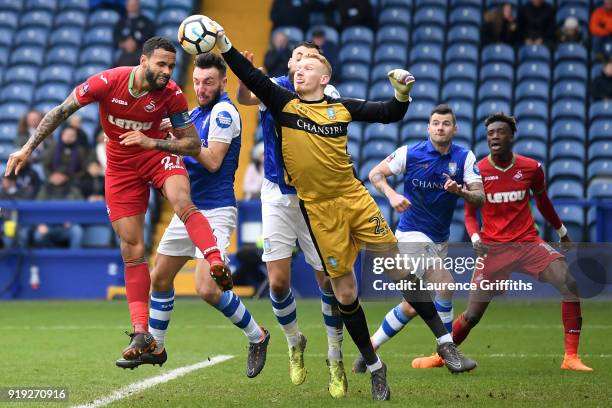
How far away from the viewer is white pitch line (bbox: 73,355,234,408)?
24.5ft

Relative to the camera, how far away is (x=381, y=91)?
19141 mm

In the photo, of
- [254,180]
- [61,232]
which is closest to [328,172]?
[254,180]

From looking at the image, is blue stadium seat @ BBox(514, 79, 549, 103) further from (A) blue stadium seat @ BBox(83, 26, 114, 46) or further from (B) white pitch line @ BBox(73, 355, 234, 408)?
(B) white pitch line @ BBox(73, 355, 234, 408)

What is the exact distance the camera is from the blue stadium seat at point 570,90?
1886 cm

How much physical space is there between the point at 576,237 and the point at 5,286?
819 cm

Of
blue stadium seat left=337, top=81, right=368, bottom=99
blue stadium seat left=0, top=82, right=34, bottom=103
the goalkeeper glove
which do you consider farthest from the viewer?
blue stadium seat left=0, top=82, right=34, bottom=103

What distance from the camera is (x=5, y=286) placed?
1702 centimetres

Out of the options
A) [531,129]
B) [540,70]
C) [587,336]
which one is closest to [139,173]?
[587,336]

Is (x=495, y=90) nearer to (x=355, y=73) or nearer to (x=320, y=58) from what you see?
(x=355, y=73)

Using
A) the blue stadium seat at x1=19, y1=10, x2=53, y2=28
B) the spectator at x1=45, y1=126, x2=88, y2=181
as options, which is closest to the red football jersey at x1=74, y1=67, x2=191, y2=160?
the spectator at x1=45, y1=126, x2=88, y2=181

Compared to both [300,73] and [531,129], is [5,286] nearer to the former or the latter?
[531,129]

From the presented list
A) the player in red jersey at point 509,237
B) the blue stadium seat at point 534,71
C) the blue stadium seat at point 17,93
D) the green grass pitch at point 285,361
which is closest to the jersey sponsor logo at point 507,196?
the player in red jersey at point 509,237

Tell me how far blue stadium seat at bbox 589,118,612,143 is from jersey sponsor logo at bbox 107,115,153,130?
37.0 ft

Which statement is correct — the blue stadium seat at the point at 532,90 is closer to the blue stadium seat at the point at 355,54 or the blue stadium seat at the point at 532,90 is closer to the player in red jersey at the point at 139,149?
the blue stadium seat at the point at 355,54
